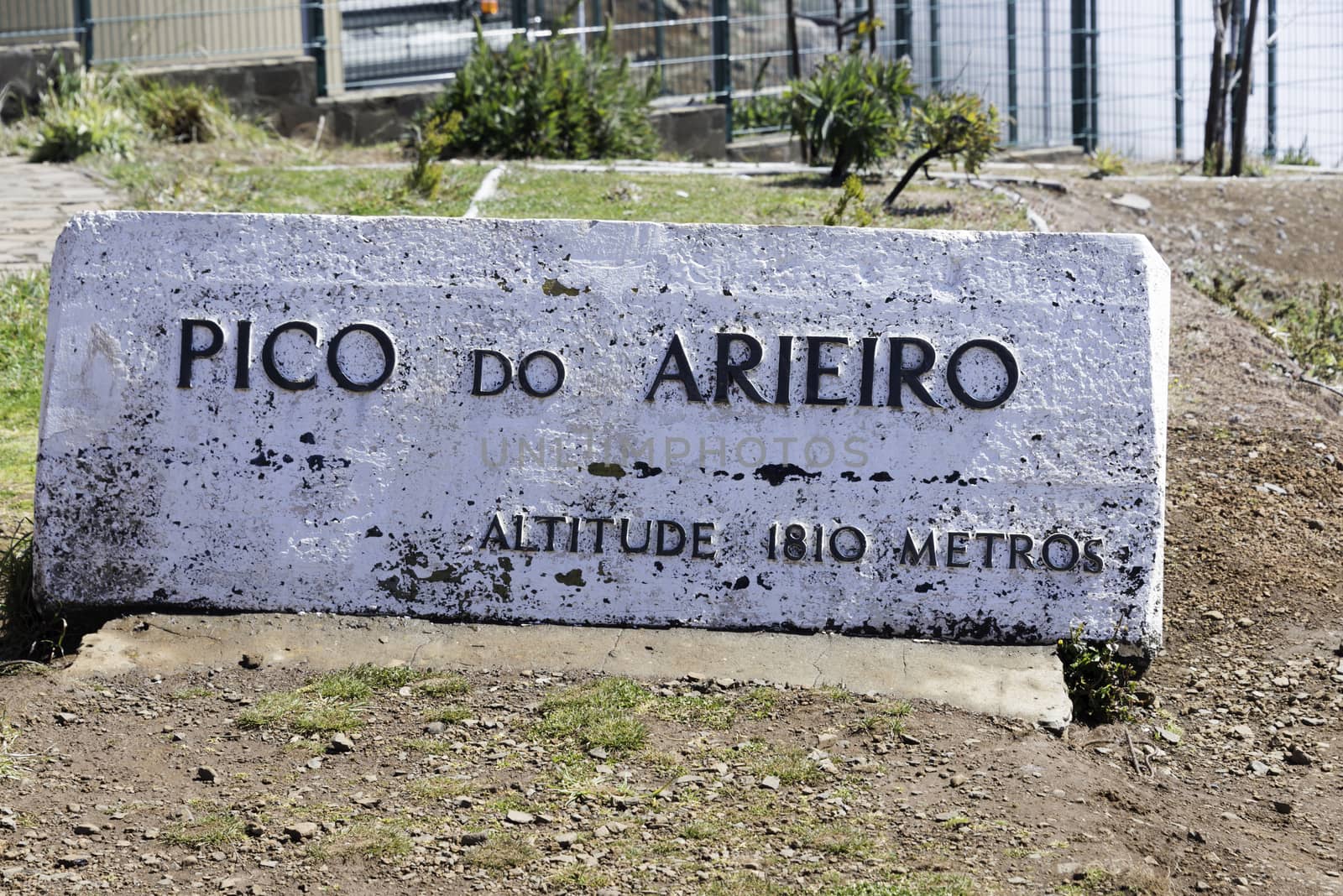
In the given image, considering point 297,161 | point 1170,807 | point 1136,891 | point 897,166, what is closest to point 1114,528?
point 1170,807

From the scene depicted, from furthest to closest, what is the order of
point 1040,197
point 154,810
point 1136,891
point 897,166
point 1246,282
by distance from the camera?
point 897,166, point 1040,197, point 1246,282, point 154,810, point 1136,891

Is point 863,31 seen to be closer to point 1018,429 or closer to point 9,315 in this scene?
point 9,315

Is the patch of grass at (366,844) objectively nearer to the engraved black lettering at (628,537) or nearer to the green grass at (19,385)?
the engraved black lettering at (628,537)

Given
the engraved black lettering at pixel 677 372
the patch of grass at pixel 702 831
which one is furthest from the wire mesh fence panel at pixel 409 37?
the patch of grass at pixel 702 831

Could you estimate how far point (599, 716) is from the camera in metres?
4.02

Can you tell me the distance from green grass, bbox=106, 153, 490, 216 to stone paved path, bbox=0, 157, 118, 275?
0.85ft

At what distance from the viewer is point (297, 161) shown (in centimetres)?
1170

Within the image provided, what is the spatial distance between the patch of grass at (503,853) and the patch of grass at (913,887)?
68 centimetres

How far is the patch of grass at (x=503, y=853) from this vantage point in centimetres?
332

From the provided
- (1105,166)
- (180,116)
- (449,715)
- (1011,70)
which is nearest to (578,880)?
(449,715)

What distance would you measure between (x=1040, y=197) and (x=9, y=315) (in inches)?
257

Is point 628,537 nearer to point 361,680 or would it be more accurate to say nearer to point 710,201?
point 361,680

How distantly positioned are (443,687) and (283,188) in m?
6.76

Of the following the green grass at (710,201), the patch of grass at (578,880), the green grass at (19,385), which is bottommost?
the patch of grass at (578,880)
